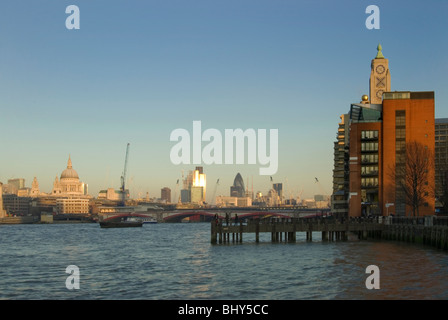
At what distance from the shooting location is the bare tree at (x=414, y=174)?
106250 millimetres

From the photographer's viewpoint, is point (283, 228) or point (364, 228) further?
point (364, 228)

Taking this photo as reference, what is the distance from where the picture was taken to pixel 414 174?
105m

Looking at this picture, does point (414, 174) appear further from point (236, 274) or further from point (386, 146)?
point (236, 274)

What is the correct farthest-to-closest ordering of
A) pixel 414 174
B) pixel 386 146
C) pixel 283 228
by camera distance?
1. pixel 386 146
2. pixel 414 174
3. pixel 283 228

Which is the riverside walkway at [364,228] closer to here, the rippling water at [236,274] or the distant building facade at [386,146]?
the rippling water at [236,274]

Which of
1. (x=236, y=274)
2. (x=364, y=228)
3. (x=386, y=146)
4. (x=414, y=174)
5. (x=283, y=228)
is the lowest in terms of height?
(x=236, y=274)

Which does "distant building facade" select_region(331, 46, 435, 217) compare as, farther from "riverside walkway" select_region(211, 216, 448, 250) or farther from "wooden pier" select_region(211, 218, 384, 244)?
"wooden pier" select_region(211, 218, 384, 244)

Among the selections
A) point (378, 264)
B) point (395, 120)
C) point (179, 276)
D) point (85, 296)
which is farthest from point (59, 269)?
point (395, 120)
